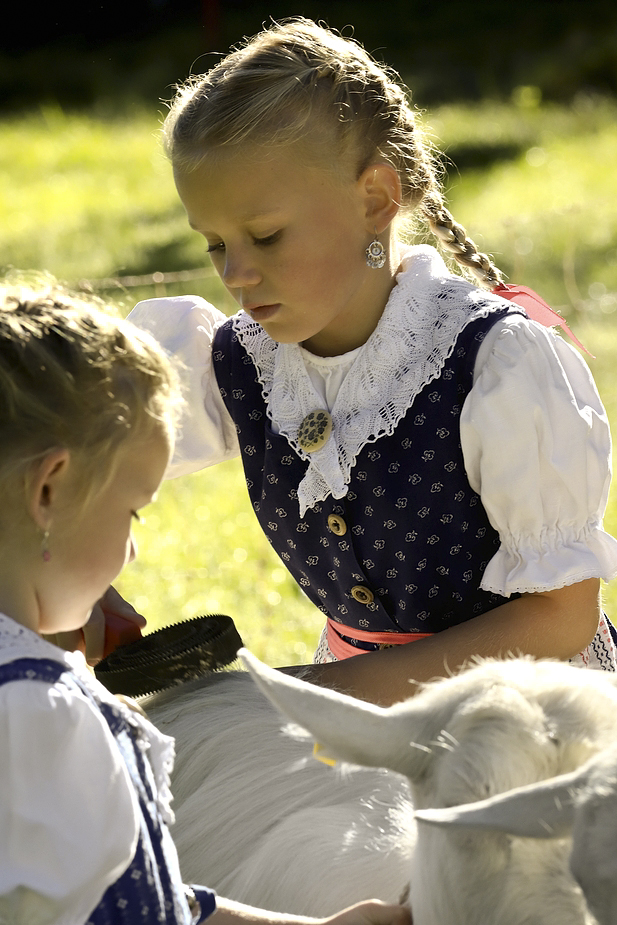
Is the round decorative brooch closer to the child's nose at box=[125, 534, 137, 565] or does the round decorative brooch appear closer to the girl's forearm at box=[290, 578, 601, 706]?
the girl's forearm at box=[290, 578, 601, 706]

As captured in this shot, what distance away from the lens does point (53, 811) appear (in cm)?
106

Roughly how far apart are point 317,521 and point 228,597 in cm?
211

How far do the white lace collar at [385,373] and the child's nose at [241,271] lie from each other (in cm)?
21

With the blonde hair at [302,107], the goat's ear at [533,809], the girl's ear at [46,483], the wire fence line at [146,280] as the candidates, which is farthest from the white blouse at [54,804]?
the wire fence line at [146,280]

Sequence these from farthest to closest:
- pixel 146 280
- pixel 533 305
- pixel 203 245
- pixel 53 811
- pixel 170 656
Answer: pixel 203 245, pixel 146 280, pixel 533 305, pixel 170 656, pixel 53 811

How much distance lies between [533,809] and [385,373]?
920mm

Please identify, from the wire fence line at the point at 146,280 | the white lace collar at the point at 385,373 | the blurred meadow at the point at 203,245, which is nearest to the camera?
the white lace collar at the point at 385,373

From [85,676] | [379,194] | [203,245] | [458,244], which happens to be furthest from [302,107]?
[203,245]

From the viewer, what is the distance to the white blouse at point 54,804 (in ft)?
3.45

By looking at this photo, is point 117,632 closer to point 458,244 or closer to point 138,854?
point 138,854

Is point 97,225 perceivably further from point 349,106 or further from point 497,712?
point 497,712

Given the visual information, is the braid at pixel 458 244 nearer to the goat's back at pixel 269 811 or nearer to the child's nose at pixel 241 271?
the child's nose at pixel 241 271

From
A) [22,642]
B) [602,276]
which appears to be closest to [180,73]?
[602,276]

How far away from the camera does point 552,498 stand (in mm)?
1639
